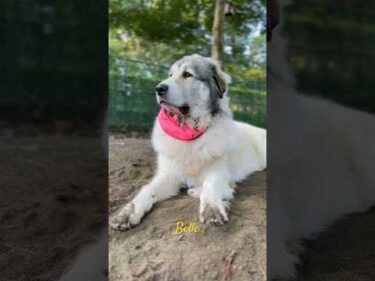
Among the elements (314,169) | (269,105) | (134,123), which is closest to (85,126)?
(134,123)

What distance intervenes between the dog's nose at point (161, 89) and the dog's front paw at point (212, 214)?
87 centimetres

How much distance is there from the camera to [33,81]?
3723 mm

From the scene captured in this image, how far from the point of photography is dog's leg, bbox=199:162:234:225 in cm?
378

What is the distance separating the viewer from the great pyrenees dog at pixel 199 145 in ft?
12.4

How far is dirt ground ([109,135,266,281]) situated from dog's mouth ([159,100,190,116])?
348mm

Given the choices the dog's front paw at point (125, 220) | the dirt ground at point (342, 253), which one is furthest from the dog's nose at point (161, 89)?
the dirt ground at point (342, 253)

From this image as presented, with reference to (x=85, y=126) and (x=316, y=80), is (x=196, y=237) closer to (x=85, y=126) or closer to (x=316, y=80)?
(x=85, y=126)

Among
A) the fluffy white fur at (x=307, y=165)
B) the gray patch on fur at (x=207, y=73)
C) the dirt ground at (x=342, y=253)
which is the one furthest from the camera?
the dirt ground at (x=342, y=253)

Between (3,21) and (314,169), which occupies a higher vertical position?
(3,21)

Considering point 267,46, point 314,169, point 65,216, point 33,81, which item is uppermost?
point 267,46

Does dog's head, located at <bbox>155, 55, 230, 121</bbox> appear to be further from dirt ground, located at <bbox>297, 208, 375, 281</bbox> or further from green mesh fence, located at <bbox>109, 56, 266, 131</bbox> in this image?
dirt ground, located at <bbox>297, 208, 375, 281</bbox>

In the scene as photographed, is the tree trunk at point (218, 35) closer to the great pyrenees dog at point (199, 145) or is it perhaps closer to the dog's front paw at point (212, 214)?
the great pyrenees dog at point (199, 145)

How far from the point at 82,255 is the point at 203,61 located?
1.70 metres

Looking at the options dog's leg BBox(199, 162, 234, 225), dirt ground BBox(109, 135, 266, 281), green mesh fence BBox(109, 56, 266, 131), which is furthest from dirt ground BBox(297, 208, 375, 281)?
green mesh fence BBox(109, 56, 266, 131)
